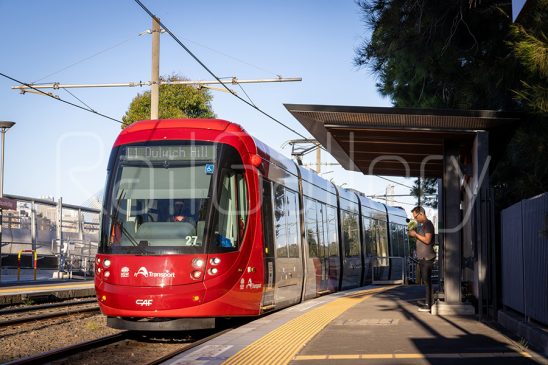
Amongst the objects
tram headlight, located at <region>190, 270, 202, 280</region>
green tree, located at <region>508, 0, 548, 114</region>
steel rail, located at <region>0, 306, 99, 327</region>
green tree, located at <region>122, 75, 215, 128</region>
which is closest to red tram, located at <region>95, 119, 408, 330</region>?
tram headlight, located at <region>190, 270, 202, 280</region>

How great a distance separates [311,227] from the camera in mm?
18250

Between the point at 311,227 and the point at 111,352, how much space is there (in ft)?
25.8

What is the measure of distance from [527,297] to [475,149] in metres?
3.30

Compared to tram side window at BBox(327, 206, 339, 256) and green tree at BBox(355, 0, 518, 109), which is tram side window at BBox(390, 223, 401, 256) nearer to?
tram side window at BBox(327, 206, 339, 256)

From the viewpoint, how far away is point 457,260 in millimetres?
13805

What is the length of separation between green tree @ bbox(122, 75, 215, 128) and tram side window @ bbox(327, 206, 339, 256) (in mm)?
27543

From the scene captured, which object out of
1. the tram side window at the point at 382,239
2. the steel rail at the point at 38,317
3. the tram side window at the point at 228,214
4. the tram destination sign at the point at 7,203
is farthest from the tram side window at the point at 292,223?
the tram side window at the point at 382,239

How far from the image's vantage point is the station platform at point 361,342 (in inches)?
337

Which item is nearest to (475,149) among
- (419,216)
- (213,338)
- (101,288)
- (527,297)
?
(419,216)

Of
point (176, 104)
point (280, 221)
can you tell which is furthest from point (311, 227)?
point (176, 104)

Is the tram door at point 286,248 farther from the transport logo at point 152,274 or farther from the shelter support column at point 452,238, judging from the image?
the transport logo at point 152,274

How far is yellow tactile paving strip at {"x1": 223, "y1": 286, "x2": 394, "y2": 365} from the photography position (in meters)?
8.70

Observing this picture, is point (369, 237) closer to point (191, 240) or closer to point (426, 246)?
point (426, 246)

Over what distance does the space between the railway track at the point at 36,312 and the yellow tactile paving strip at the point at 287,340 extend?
5299 millimetres
